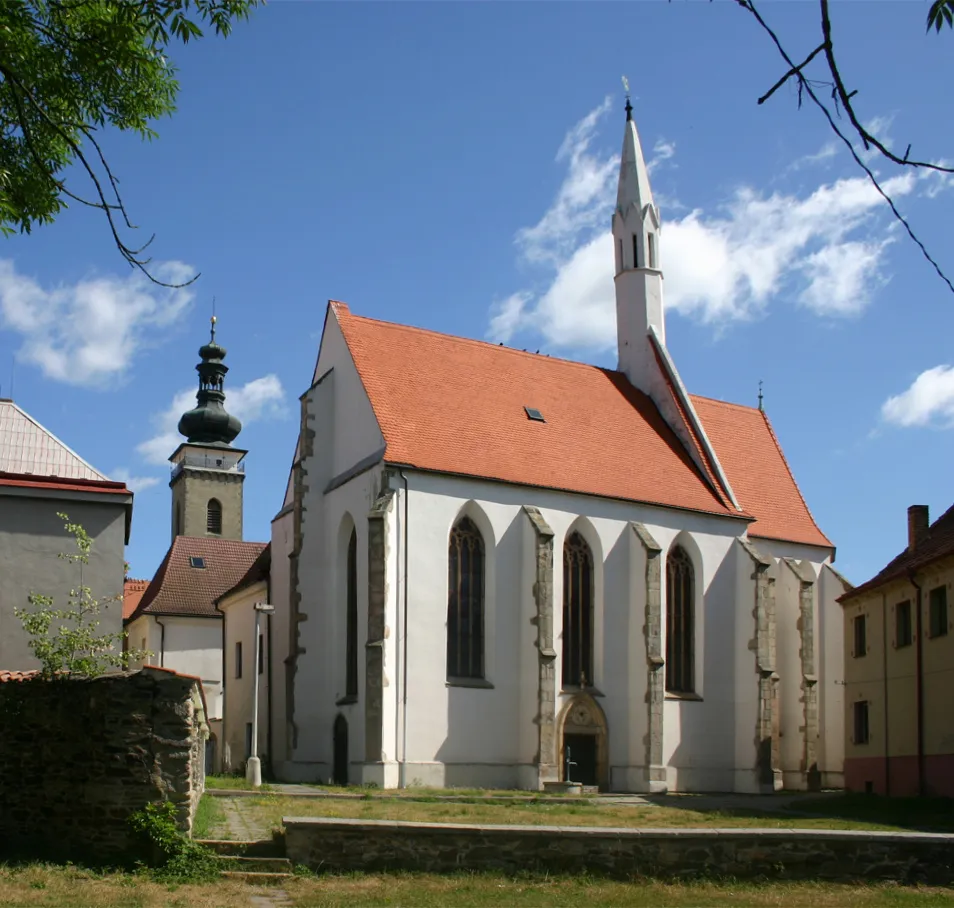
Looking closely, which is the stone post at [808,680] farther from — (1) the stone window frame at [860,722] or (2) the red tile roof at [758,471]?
(1) the stone window frame at [860,722]

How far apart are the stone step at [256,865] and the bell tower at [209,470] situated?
56.6m

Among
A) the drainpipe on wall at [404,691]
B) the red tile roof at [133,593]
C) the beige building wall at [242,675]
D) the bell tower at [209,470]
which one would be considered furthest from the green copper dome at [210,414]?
the drainpipe on wall at [404,691]

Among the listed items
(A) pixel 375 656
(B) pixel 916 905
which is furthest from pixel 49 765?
(A) pixel 375 656

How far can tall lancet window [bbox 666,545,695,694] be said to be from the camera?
34000 mm

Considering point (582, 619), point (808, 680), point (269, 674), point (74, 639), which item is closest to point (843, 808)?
point (582, 619)

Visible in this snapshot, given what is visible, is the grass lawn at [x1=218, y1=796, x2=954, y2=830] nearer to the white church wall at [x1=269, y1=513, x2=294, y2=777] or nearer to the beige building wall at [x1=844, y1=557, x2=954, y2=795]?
the beige building wall at [x1=844, y1=557, x2=954, y2=795]

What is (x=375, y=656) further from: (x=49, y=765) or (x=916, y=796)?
(x=49, y=765)

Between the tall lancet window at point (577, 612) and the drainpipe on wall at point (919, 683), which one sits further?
the tall lancet window at point (577, 612)

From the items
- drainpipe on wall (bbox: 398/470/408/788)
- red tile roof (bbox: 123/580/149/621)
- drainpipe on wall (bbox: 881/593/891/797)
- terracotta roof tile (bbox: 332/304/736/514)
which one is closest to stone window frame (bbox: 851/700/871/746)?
drainpipe on wall (bbox: 881/593/891/797)

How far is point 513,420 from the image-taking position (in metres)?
33.7

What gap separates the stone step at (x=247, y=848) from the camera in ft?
44.5

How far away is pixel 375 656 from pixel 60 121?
20147 mm

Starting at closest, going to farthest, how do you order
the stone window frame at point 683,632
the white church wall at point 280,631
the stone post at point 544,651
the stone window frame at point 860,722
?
1. the stone post at point 544,651
2. the stone window frame at point 860,722
3. the white church wall at point 280,631
4. the stone window frame at point 683,632

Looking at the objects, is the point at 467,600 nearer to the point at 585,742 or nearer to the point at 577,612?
the point at 577,612
